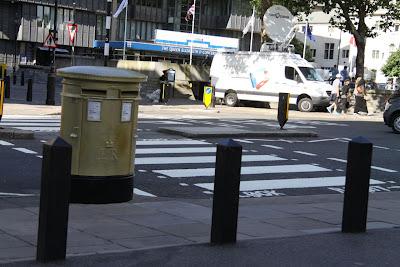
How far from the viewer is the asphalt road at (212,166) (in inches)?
391

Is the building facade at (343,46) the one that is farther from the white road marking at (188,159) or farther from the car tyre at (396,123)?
the white road marking at (188,159)

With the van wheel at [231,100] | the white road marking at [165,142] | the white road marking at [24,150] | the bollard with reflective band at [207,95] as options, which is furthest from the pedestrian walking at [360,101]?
the white road marking at [24,150]

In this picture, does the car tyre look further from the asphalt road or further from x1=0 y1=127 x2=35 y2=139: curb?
x1=0 y1=127 x2=35 y2=139: curb

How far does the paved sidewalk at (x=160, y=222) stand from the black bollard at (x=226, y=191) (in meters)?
0.30

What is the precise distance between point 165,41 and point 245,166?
2165 inches

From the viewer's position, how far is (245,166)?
12.2m

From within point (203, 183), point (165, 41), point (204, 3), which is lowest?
point (203, 183)

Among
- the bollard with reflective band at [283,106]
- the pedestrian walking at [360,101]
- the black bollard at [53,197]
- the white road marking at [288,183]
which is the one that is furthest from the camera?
the pedestrian walking at [360,101]

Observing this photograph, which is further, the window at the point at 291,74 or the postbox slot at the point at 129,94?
the window at the point at 291,74

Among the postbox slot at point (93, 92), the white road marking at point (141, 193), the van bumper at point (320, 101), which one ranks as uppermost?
the postbox slot at point (93, 92)

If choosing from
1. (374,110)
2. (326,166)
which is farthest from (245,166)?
(374,110)

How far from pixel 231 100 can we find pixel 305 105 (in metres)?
4.11

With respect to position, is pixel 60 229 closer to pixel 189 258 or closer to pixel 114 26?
pixel 189 258

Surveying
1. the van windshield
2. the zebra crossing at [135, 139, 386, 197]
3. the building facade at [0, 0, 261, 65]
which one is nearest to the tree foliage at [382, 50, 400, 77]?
the building facade at [0, 0, 261, 65]
